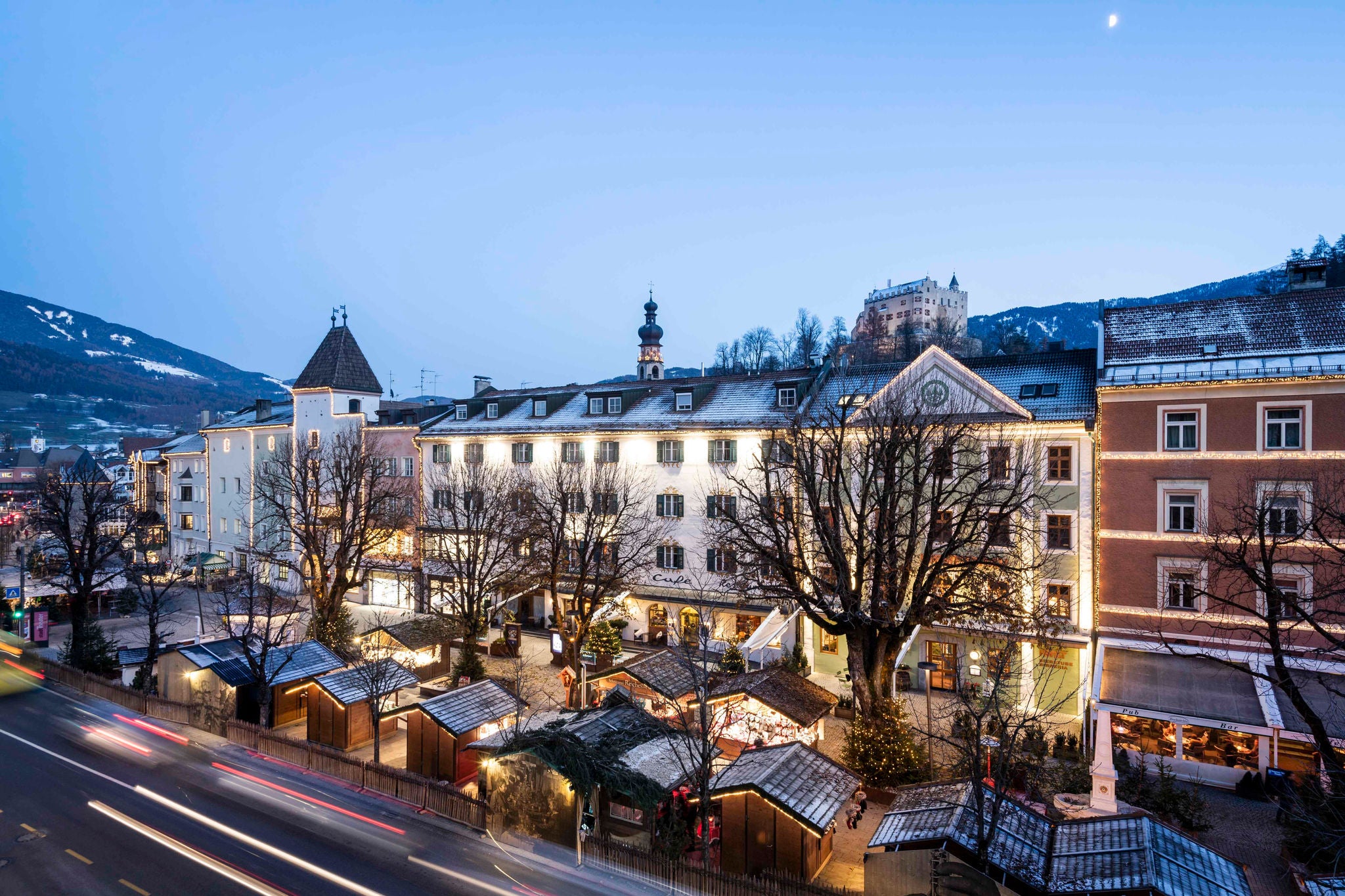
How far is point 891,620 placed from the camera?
20.7 metres

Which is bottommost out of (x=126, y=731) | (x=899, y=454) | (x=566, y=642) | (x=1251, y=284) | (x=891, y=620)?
(x=126, y=731)

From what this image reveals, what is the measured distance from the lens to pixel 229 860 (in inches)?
644

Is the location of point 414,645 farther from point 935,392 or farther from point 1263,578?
point 1263,578

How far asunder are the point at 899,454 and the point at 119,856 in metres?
22.1

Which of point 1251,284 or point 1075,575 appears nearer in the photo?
point 1075,575

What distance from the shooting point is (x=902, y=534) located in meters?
23.5

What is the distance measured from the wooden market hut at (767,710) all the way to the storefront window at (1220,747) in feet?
35.2

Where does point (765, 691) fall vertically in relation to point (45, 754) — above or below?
above

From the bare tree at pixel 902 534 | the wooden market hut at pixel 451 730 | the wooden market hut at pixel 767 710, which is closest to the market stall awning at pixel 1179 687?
the bare tree at pixel 902 534

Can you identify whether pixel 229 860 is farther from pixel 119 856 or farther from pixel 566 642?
pixel 566 642

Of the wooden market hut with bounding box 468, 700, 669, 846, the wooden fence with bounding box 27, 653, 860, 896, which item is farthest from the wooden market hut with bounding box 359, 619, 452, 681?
the wooden market hut with bounding box 468, 700, 669, 846

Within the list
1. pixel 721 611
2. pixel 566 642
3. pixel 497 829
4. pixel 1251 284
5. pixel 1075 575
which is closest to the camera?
pixel 497 829

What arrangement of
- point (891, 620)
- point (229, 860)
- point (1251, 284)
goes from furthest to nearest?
point (1251, 284), point (891, 620), point (229, 860)

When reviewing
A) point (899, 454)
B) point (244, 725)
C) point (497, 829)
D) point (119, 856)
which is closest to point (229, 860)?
point (119, 856)
